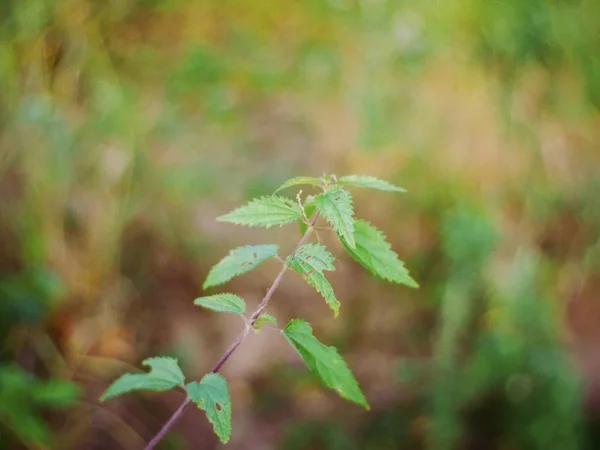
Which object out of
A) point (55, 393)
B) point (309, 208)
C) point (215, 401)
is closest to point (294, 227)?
point (55, 393)

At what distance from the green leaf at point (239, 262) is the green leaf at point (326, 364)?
11cm

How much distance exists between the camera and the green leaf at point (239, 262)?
2.46 feet

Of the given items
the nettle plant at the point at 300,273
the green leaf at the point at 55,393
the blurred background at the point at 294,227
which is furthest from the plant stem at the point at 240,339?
the blurred background at the point at 294,227

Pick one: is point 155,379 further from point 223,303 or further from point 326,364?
point 326,364

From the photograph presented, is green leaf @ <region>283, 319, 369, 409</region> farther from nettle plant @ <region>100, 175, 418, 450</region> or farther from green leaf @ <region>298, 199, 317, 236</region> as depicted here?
green leaf @ <region>298, 199, 317, 236</region>

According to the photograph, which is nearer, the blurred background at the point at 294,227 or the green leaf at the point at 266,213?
the green leaf at the point at 266,213

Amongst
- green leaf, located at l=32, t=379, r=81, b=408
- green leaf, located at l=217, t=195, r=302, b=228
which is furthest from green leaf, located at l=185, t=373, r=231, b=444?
green leaf, located at l=32, t=379, r=81, b=408

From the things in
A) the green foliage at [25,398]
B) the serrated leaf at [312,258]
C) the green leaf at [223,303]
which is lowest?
the green foliage at [25,398]

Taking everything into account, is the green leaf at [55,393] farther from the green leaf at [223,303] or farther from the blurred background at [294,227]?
the green leaf at [223,303]

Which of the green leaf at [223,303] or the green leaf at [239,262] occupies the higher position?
the green leaf at [239,262]

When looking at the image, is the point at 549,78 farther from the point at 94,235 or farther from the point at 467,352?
the point at 94,235

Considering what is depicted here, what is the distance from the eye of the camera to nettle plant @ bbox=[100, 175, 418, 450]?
70 cm

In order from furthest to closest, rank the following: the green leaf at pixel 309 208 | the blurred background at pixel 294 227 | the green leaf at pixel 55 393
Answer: the blurred background at pixel 294 227 → the green leaf at pixel 55 393 → the green leaf at pixel 309 208

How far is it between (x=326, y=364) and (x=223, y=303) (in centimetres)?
18
